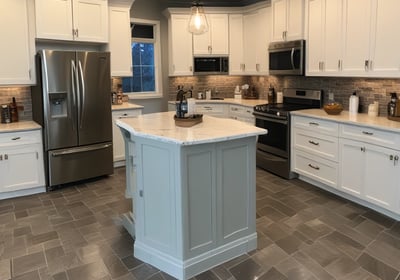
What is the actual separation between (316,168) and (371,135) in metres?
0.98

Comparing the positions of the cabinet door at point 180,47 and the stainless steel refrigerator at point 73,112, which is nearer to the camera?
the stainless steel refrigerator at point 73,112

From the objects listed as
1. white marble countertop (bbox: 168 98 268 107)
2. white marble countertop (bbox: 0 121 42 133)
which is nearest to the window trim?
white marble countertop (bbox: 168 98 268 107)

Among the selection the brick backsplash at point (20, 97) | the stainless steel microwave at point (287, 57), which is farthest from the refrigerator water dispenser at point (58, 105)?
the stainless steel microwave at point (287, 57)

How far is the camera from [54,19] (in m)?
4.58

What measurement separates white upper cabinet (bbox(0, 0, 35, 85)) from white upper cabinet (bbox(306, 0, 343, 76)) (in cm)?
370

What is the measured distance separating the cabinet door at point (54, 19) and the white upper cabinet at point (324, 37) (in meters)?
3.28

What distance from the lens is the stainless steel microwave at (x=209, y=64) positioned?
20.9ft

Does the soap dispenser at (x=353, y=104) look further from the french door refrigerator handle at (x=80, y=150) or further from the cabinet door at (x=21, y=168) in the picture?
the cabinet door at (x=21, y=168)

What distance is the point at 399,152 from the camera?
3301 mm

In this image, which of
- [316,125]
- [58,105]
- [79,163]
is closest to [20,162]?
[79,163]

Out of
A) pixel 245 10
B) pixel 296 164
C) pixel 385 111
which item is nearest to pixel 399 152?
pixel 385 111

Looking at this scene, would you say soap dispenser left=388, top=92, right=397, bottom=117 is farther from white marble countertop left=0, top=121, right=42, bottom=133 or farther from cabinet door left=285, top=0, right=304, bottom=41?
white marble countertop left=0, top=121, right=42, bottom=133

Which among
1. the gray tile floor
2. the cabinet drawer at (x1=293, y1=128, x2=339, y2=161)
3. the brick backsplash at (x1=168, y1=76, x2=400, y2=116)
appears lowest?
the gray tile floor

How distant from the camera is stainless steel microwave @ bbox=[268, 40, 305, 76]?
16.0 feet
